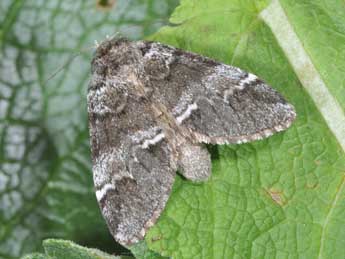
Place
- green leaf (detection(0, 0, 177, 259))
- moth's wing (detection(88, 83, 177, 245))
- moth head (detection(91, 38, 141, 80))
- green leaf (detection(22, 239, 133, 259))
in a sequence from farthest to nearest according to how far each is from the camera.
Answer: green leaf (detection(0, 0, 177, 259)) < moth head (detection(91, 38, 141, 80)) < moth's wing (detection(88, 83, 177, 245)) < green leaf (detection(22, 239, 133, 259))

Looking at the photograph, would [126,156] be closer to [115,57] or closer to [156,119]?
[156,119]

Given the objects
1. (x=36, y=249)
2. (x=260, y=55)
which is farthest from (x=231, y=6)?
(x=36, y=249)

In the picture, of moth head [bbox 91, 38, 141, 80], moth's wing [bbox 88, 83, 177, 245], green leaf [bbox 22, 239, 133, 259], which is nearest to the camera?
green leaf [bbox 22, 239, 133, 259]

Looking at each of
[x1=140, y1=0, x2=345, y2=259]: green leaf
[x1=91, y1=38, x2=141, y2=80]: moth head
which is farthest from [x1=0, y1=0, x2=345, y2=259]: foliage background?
[x1=91, y1=38, x2=141, y2=80]: moth head

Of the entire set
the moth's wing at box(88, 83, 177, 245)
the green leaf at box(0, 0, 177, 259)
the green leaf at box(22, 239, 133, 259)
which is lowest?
the green leaf at box(0, 0, 177, 259)

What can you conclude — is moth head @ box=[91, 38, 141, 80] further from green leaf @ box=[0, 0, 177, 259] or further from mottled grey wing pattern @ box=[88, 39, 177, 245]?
green leaf @ box=[0, 0, 177, 259]

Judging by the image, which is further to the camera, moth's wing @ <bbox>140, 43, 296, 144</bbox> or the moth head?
the moth head

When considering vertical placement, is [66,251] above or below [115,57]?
below

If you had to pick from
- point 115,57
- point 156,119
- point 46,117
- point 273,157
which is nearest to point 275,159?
point 273,157
